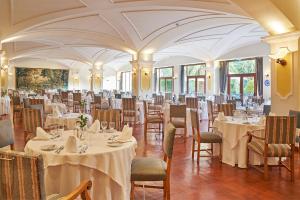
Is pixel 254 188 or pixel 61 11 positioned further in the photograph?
pixel 61 11

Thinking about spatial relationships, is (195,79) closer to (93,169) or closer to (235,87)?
(235,87)

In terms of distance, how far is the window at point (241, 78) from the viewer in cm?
1384

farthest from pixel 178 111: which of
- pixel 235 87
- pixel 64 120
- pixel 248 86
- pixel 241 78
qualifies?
pixel 235 87

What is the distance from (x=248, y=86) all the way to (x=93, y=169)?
41.4ft

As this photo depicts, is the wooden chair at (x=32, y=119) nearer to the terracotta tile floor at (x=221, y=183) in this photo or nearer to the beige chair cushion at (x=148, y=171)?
the terracotta tile floor at (x=221, y=183)

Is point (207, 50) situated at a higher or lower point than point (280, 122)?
higher

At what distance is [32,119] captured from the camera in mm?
5148

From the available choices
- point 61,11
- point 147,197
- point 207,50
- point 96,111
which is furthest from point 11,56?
point 147,197

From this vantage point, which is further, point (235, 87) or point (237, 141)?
point (235, 87)

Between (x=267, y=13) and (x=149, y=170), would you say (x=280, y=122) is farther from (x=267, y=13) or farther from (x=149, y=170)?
(x=267, y=13)

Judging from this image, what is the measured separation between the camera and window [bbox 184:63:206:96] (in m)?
17.1

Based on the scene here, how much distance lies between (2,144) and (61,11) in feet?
19.8

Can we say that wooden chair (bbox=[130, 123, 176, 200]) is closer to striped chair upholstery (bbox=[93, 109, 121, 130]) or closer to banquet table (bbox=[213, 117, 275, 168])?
striped chair upholstery (bbox=[93, 109, 121, 130])

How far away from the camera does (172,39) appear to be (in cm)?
1133
